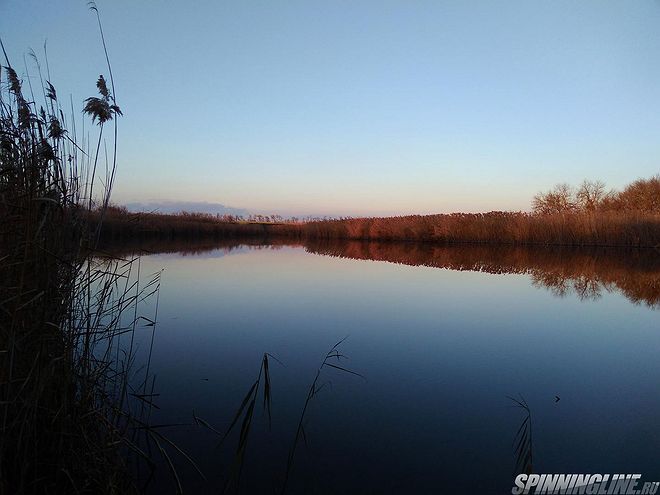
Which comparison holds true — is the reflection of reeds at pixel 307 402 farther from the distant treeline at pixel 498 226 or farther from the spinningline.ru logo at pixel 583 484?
the distant treeline at pixel 498 226

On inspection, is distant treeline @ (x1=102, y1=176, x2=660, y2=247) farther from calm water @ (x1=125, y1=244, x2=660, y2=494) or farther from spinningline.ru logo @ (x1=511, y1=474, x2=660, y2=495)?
spinningline.ru logo @ (x1=511, y1=474, x2=660, y2=495)

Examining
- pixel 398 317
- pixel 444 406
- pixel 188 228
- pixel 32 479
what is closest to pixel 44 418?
pixel 32 479

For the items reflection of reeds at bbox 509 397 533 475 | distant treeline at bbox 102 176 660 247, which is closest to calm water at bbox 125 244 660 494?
reflection of reeds at bbox 509 397 533 475

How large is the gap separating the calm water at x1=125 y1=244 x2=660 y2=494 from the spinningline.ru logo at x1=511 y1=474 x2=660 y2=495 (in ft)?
A: 0.11

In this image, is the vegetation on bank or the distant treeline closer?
the vegetation on bank

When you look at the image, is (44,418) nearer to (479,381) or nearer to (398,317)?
(479,381)

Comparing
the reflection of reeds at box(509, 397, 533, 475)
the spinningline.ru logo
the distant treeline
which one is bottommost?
the spinningline.ru logo

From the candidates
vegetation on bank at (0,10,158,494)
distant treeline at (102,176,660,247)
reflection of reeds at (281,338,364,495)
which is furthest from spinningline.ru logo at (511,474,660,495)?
distant treeline at (102,176,660,247)

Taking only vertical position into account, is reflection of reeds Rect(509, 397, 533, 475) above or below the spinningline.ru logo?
above

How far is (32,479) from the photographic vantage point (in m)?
1.26

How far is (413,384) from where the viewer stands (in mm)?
2334

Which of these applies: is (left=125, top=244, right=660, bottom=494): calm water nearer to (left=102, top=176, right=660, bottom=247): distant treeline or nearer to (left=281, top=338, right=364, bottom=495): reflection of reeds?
(left=281, top=338, right=364, bottom=495): reflection of reeds

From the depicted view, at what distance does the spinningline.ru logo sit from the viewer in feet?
4.67

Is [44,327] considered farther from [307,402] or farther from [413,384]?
[413,384]
